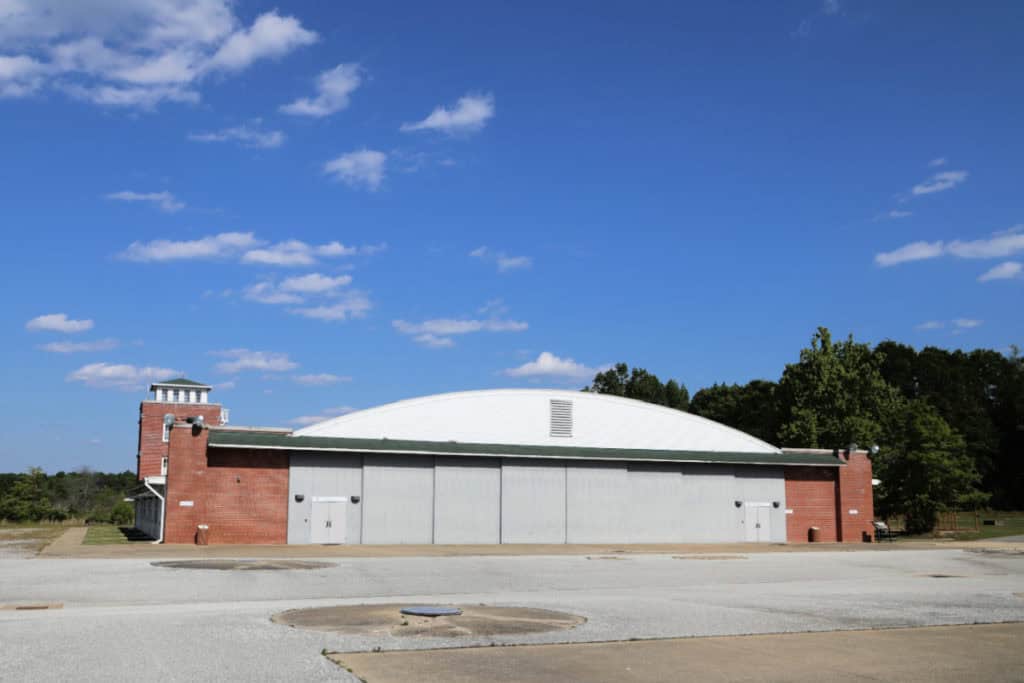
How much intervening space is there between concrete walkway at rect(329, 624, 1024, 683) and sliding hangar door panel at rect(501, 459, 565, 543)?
31.4m

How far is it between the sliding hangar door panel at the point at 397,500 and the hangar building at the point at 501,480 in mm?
65

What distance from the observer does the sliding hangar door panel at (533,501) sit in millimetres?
45375

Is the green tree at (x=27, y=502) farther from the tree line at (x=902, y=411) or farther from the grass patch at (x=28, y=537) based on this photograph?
the tree line at (x=902, y=411)

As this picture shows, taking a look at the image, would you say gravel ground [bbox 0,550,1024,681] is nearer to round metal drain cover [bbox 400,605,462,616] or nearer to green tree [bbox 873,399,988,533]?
round metal drain cover [bbox 400,605,462,616]

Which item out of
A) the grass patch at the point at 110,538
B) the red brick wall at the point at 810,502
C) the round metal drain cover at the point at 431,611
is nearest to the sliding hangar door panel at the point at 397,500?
the grass patch at the point at 110,538

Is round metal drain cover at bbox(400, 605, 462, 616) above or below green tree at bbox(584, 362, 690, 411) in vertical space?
below

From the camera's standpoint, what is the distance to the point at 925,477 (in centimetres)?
6325

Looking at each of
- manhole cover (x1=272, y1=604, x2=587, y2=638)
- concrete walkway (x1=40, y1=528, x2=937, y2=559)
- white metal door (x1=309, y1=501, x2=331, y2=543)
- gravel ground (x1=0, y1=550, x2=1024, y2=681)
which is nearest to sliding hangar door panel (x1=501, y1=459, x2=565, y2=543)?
concrete walkway (x1=40, y1=528, x2=937, y2=559)

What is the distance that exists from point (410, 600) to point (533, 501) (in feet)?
89.6

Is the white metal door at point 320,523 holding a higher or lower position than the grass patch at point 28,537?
higher

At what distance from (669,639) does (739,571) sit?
623 inches

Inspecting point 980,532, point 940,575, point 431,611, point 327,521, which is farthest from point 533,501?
point 980,532

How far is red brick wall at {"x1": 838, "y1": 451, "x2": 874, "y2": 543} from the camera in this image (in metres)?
51.9

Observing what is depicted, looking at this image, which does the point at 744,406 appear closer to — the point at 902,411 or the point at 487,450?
the point at 902,411
